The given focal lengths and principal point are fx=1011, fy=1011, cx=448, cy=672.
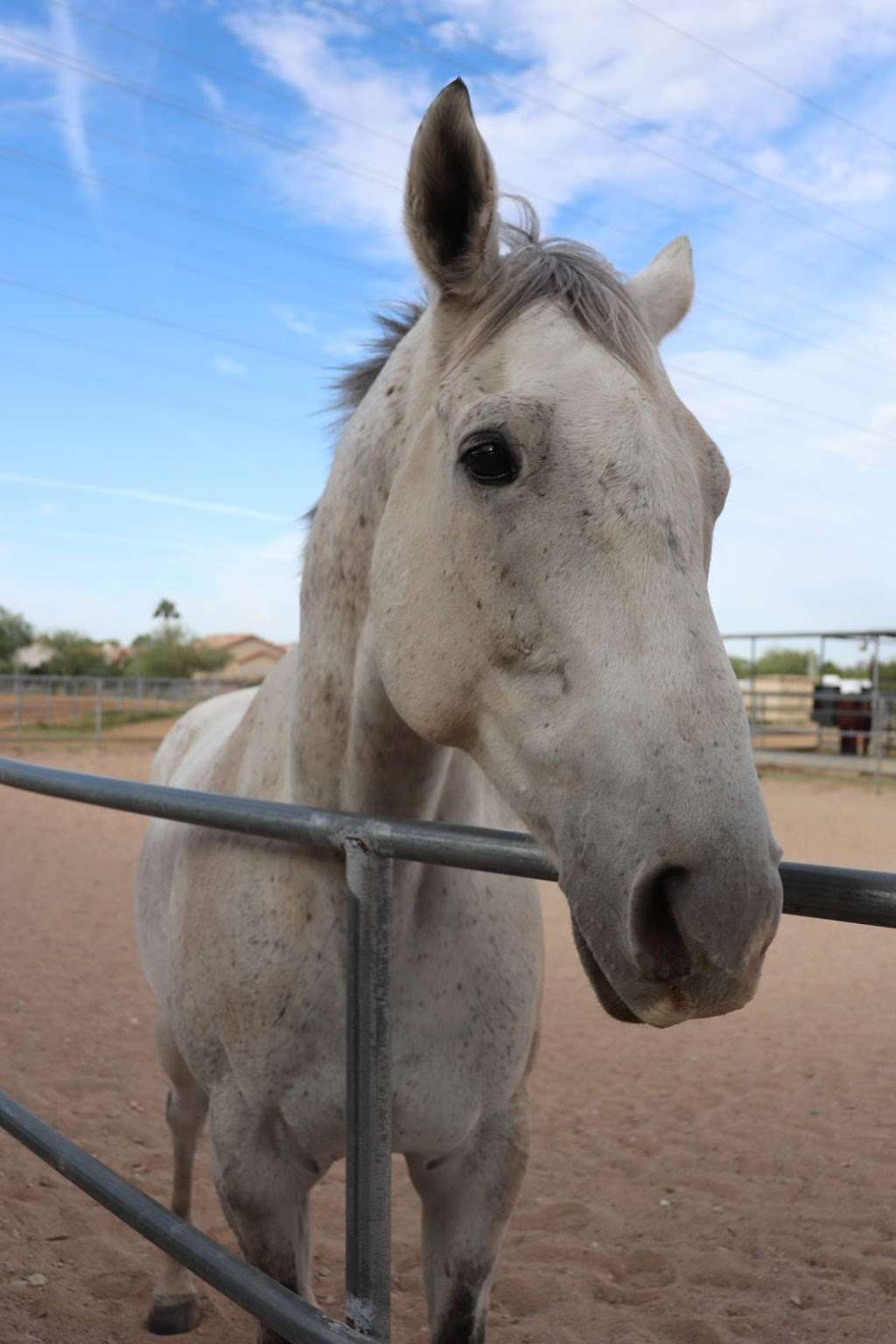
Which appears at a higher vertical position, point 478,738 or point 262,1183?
point 478,738

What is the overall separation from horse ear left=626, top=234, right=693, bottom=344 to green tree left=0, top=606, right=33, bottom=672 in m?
51.8

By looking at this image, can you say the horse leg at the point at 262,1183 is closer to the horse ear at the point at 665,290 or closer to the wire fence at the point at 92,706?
the horse ear at the point at 665,290

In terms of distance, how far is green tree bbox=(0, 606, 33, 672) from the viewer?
165ft

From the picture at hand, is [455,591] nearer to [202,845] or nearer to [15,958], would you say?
[202,845]

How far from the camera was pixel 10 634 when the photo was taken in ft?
167

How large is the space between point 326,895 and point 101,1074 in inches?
135

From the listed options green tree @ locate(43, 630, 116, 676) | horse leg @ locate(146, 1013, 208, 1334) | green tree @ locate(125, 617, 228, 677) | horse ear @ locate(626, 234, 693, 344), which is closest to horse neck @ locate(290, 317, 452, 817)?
horse ear @ locate(626, 234, 693, 344)

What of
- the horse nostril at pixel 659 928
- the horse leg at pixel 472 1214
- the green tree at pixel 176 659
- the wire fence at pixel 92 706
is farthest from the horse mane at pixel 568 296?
the green tree at pixel 176 659

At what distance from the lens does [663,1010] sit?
1.13 metres

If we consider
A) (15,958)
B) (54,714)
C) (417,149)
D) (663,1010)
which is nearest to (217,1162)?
(663,1010)

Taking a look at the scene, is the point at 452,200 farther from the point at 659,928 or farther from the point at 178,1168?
the point at 178,1168

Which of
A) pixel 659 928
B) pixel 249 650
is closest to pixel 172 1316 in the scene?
pixel 659 928

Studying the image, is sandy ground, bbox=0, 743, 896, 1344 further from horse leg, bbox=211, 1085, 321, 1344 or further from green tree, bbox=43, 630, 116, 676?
green tree, bbox=43, 630, 116, 676

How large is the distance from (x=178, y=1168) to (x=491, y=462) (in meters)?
2.70
